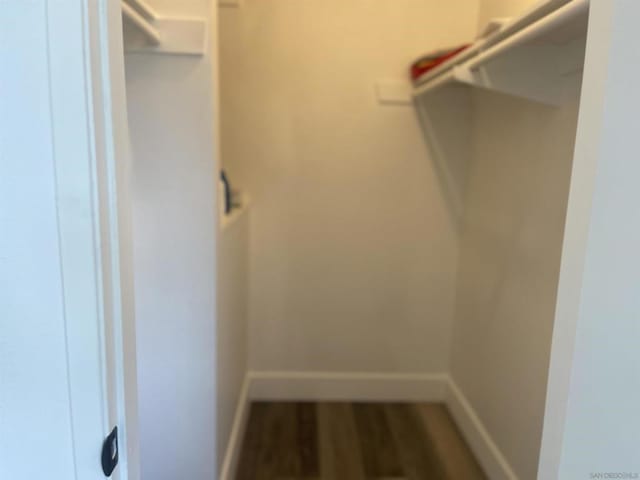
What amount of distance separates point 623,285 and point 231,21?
2195 mm

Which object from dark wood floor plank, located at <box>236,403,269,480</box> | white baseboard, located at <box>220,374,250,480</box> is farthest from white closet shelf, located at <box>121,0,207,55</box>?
dark wood floor plank, located at <box>236,403,269,480</box>

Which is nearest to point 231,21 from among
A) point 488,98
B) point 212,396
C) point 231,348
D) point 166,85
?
point 166,85

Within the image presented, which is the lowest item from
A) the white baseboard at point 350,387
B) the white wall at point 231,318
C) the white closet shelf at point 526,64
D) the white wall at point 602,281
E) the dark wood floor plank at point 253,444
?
the dark wood floor plank at point 253,444

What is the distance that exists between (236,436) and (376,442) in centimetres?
67

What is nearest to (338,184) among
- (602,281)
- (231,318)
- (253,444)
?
(231,318)

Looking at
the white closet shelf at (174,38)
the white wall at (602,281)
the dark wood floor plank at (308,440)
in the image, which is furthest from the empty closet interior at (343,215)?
the white wall at (602,281)

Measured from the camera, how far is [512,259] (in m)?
1.95

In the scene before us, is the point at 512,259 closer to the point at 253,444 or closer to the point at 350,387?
the point at 350,387

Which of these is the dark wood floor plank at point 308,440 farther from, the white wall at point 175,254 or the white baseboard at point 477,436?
the white baseboard at point 477,436

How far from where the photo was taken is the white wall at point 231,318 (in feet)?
5.74

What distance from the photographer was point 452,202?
2.57 metres

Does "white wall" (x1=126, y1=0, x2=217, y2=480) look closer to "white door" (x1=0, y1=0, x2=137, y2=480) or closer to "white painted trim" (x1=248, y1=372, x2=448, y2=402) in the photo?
"white door" (x1=0, y1=0, x2=137, y2=480)

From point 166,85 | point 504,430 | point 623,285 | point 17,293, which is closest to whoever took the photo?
point 17,293

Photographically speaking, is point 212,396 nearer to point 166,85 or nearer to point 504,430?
point 166,85
